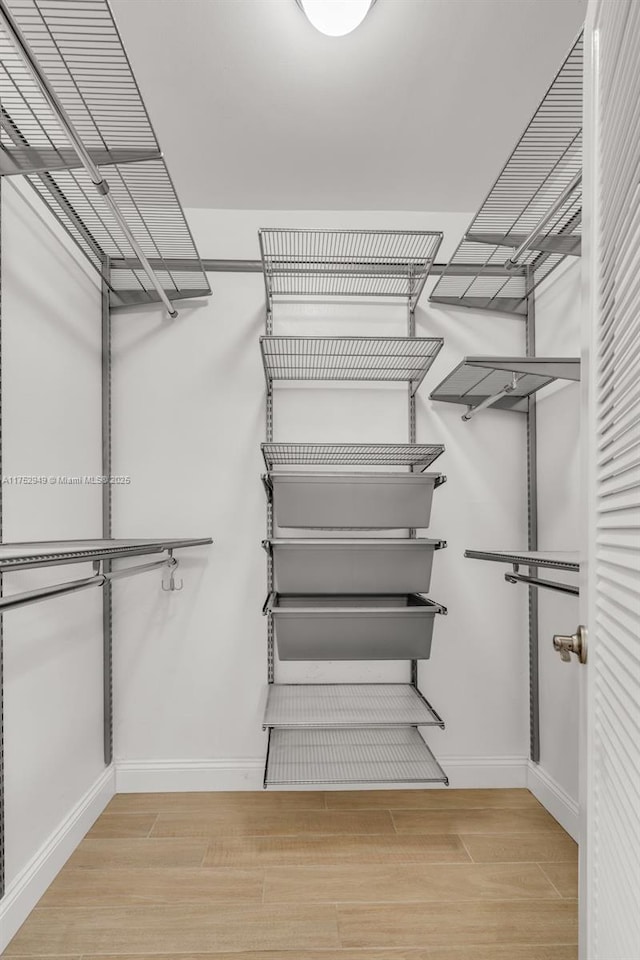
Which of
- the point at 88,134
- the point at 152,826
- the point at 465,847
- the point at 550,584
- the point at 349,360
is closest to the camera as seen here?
the point at 550,584

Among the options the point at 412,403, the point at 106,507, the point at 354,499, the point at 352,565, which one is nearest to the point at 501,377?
the point at 412,403

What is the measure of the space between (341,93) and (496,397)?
93 cm

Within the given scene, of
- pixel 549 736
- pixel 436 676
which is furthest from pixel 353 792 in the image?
pixel 549 736

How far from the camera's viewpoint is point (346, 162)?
6.39ft

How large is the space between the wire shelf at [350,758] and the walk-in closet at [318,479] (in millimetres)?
13

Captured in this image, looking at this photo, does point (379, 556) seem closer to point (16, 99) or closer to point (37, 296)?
point (37, 296)

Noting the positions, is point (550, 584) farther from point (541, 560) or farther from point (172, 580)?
point (172, 580)

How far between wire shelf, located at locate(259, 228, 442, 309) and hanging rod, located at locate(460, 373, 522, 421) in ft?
1.37

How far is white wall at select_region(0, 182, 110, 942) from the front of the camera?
1415 mm

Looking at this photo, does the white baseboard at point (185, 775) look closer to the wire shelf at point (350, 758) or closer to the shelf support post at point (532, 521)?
the wire shelf at point (350, 758)

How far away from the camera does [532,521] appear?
216 cm

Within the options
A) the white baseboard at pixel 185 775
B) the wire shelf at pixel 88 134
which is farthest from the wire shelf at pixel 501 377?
the white baseboard at pixel 185 775

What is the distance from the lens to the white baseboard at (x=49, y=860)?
1356mm

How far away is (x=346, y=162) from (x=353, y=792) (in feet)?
6.80
